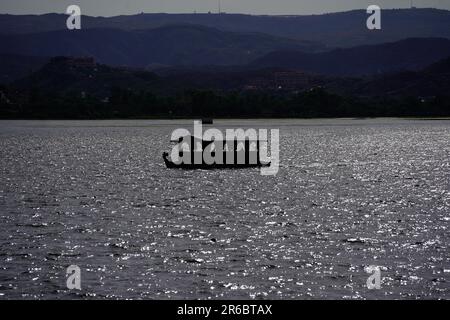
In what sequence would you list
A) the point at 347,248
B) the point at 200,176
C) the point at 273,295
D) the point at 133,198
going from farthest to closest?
1. the point at 200,176
2. the point at 133,198
3. the point at 347,248
4. the point at 273,295

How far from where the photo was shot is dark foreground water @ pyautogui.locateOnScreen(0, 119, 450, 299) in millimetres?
48688

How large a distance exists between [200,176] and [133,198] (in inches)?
1265

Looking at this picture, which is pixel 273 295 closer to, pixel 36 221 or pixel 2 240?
pixel 2 240

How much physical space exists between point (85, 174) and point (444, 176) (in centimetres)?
5488

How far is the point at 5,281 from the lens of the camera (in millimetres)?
49531

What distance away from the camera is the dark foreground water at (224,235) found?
4869cm

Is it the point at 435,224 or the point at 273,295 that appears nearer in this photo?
the point at 273,295

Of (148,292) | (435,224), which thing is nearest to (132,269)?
(148,292)

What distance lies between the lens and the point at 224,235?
2628 inches

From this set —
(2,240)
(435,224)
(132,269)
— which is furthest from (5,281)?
(435,224)
